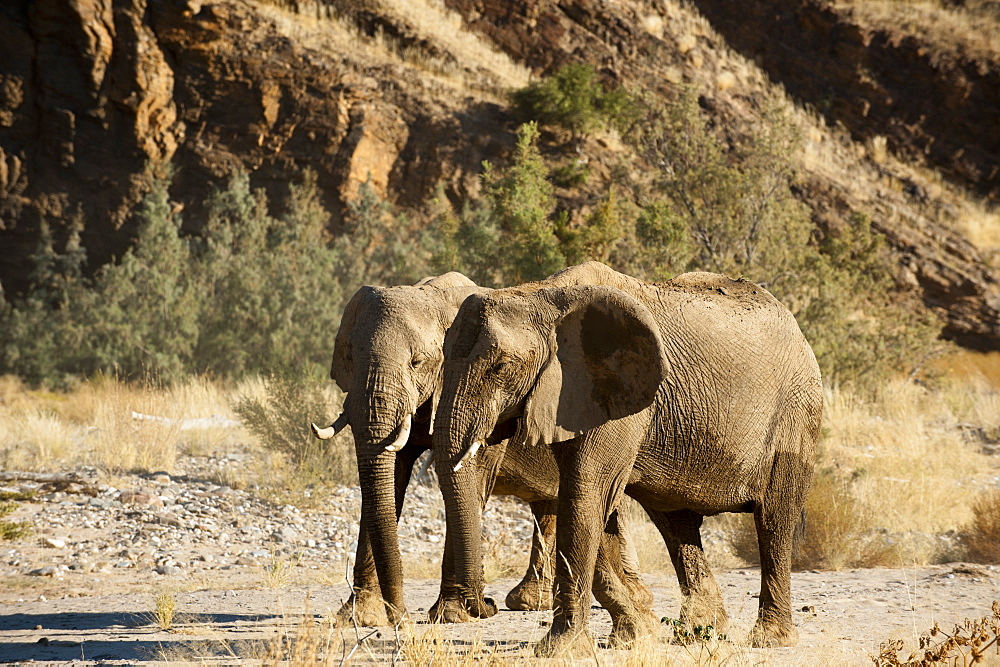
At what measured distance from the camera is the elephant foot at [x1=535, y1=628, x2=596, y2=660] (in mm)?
6039

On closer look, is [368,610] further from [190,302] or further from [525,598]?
[190,302]

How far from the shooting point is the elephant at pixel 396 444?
24.2 ft

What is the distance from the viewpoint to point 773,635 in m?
7.02

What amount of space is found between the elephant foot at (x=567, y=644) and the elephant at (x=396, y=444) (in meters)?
0.93

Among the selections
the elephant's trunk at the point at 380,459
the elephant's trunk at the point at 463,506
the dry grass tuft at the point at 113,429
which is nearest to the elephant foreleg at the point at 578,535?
the elephant's trunk at the point at 463,506

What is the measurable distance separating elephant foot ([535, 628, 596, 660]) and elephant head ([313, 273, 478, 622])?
1.31 m

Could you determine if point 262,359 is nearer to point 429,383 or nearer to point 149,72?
point 149,72

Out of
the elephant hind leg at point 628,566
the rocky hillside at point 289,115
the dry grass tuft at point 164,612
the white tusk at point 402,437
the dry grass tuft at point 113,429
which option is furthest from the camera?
the rocky hillside at point 289,115

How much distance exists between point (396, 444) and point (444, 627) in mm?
1750

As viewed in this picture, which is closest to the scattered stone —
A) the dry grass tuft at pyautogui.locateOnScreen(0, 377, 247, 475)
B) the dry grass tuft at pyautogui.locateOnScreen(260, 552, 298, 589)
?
the dry grass tuft at pyautogui.locateOnScreen(0, 377, 247, 475)

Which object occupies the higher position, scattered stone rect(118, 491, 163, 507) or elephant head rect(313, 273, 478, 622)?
elephant head rect(313, 273, 478, 622)

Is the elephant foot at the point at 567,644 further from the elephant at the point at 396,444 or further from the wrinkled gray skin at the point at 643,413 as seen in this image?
the elephant at the point at 396,444

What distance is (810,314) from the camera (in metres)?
17.8

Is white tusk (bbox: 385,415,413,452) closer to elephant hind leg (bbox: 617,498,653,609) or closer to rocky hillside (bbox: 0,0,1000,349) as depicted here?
elephant hind leg (bbox: 617,498,653,609)
